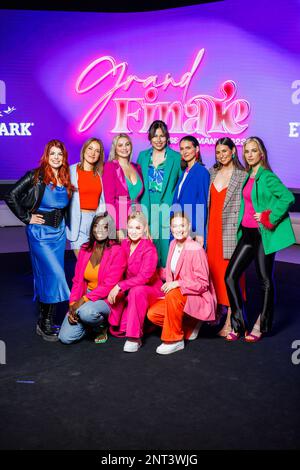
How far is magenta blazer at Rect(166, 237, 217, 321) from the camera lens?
3873mm

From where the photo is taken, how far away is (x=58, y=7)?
8.58 metres

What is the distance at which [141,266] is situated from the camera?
409 centimetres

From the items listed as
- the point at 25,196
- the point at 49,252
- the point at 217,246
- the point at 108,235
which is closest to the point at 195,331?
the point at 217,246

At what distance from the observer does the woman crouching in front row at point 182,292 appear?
3.86 metres

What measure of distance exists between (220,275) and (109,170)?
4.06 feet

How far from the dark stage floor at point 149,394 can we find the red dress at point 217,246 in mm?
370

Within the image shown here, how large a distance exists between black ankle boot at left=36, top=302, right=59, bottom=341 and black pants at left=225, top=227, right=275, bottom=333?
135 centimetres

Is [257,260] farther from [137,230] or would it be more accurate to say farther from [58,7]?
[58,7]

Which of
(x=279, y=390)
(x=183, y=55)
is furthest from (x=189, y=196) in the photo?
(x=183, y=55)

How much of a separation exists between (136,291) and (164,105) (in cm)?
496

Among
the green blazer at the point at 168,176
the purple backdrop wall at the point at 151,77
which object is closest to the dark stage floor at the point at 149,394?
the green blazer at the point at 168,176

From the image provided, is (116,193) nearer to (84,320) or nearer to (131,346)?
(84,320)

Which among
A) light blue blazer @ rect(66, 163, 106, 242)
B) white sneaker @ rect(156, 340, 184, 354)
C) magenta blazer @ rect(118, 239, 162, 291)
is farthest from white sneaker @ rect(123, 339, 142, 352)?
light blue blazer @ rect(66, 163, 106, 242)

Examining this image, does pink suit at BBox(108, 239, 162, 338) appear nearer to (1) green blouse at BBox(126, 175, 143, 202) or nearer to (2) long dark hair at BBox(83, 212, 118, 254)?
(2) long dark hair at BBox(83, 212, 118, 254)
